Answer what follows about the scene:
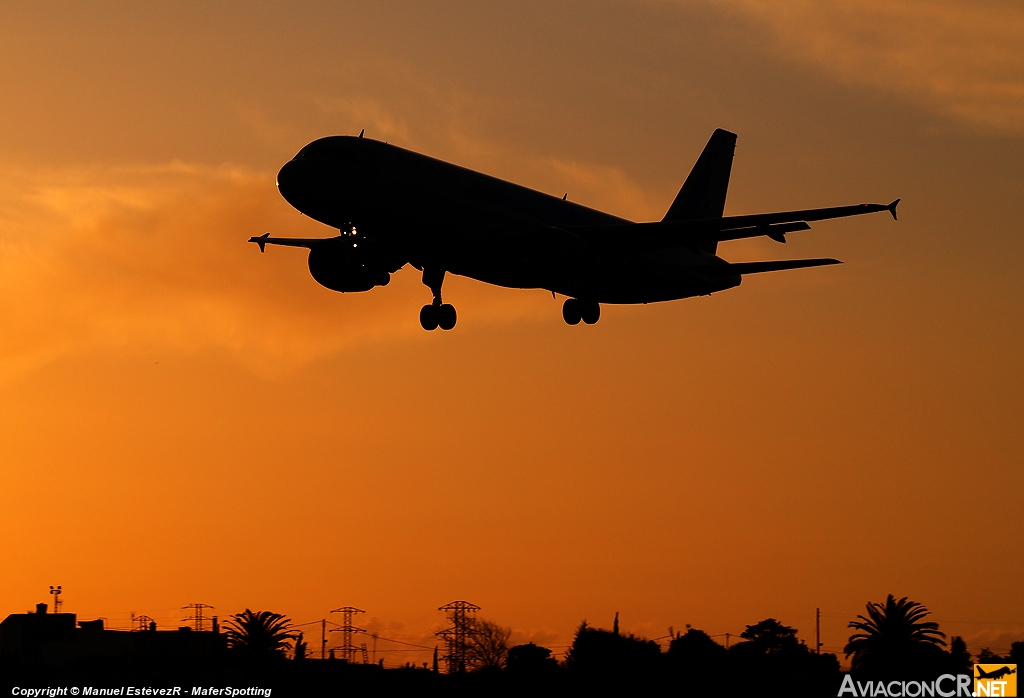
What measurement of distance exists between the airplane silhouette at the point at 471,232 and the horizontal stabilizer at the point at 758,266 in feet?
0.31

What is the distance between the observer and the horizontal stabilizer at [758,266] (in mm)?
64188

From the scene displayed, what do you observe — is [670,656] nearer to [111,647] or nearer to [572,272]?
[111,647]

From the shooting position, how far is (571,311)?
209ft

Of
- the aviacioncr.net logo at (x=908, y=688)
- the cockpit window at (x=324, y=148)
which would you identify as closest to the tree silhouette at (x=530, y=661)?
the aviacioncr.net logo at (x=908, y=688)

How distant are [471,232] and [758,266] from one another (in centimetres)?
1750

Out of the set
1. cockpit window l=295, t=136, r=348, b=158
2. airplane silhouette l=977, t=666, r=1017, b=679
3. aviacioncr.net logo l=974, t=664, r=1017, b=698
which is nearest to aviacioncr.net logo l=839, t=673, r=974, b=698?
aviacioncr.net logo l=974, t=664, r=1017, b=698

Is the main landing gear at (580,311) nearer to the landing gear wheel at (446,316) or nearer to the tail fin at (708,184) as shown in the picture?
the landing gear wheel at (446,316)

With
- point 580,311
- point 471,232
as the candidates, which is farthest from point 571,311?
point 471,232

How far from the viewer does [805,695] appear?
66.1 metres

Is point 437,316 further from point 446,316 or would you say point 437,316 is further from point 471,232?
point 471,232

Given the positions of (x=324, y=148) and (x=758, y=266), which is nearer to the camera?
(x=324, y=148)

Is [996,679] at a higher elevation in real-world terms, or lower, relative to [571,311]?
lower

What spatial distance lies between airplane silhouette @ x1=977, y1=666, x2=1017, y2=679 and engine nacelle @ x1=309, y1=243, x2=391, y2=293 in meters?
31.2

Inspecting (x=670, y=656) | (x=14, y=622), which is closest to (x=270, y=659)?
(x=14, y=622)
